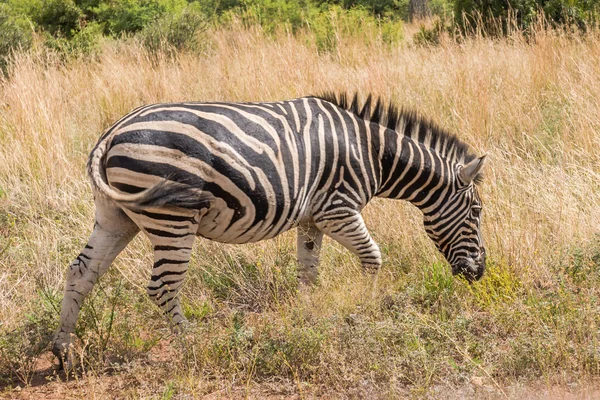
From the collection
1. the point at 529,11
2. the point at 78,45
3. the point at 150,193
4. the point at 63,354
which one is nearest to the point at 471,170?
the point at 150,193

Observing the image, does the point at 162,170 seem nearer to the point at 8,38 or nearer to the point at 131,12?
the point at 8,38

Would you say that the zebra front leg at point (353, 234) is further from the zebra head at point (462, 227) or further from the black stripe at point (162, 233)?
the black stripe at point (162, 233)

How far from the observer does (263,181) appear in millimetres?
4547

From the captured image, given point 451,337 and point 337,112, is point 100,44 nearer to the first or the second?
point 337,112

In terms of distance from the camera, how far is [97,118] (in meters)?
9.19

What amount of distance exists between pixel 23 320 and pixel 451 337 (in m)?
3.09

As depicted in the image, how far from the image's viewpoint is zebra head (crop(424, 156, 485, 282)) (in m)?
5.35

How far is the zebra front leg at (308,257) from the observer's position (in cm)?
553

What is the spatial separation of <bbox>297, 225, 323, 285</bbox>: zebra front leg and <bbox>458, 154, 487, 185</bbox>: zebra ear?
1177 millimetres

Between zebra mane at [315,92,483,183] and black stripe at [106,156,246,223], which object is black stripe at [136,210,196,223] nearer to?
black stripe at [106,156,246,223]

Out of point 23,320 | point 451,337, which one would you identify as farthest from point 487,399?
point 23,320

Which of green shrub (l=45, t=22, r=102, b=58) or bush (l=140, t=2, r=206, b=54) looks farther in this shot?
bush (l=140, t=2, r=206, b=54)

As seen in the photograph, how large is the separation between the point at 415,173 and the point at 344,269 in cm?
106

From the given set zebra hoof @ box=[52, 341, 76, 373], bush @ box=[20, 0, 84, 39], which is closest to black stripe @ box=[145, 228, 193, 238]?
zebra hoof @ box=[52, 341, 76, 373]
